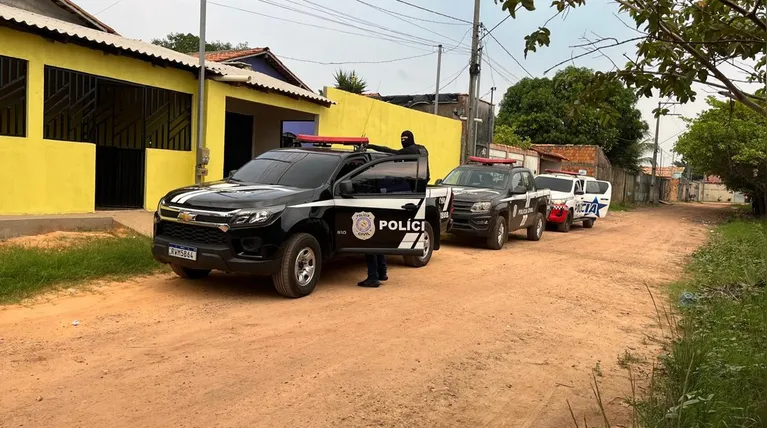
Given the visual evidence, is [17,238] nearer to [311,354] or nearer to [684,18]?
[311,354]

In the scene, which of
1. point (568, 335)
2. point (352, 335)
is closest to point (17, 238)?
point (352, 335)

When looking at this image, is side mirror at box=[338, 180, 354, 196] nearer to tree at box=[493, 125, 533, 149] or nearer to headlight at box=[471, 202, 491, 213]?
headlight at box=[471, 202, 491, 213]

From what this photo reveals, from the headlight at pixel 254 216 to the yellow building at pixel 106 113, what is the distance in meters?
4.42

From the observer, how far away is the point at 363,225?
751cm

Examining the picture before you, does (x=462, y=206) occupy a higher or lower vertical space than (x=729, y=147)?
lower

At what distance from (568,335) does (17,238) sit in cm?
723

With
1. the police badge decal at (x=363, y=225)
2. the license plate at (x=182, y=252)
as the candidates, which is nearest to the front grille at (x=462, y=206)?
the police badge decal at (x=363, y=225)

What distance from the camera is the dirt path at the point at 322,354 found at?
3.89 m

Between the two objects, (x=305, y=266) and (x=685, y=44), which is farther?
(x=305, y=266)

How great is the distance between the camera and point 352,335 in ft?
18.4

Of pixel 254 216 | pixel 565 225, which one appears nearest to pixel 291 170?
pixel 254 216

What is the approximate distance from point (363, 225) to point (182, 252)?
2.15 m

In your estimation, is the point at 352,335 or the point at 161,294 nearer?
the point at 352,335

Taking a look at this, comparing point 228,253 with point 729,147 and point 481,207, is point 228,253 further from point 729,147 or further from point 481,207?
A: point 729,147
